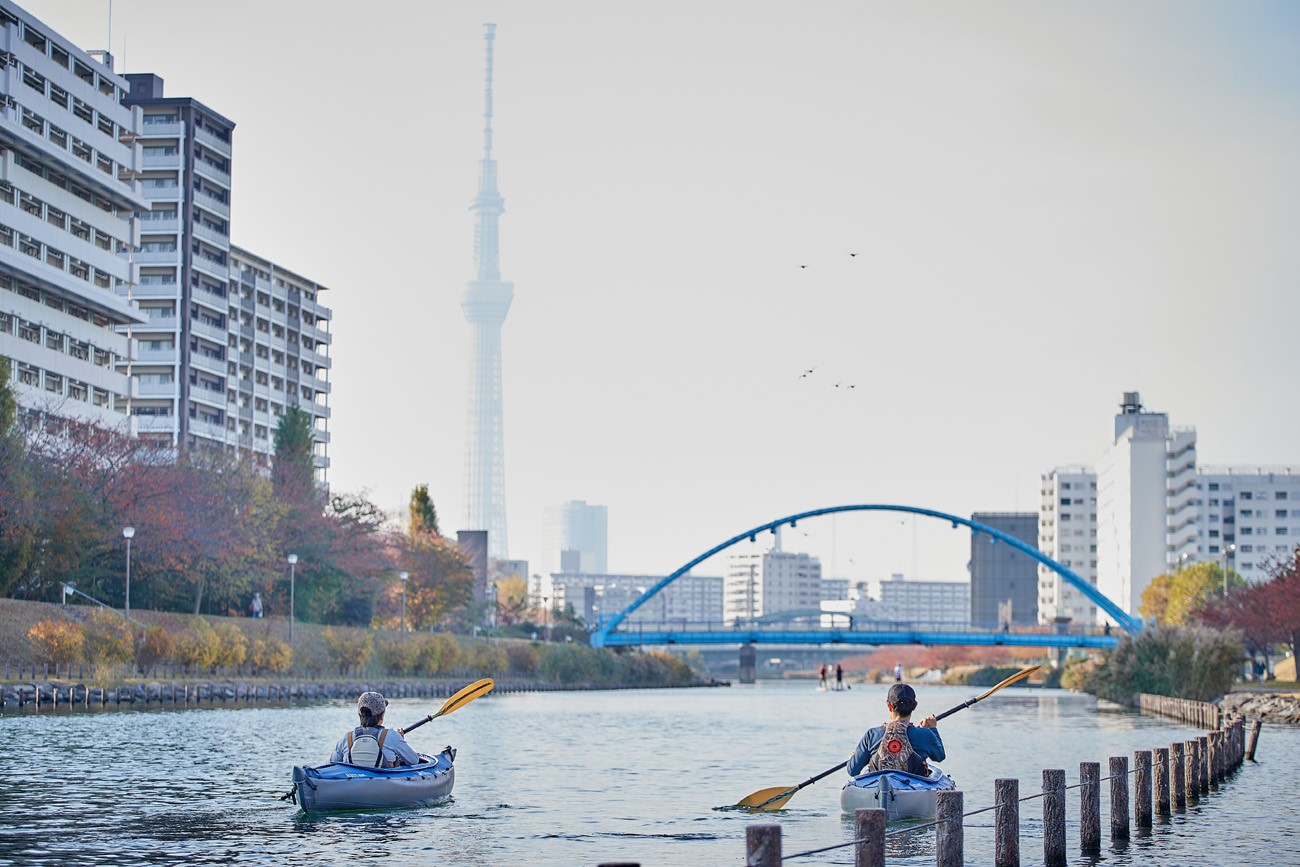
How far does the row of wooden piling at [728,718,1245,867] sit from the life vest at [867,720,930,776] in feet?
3.48

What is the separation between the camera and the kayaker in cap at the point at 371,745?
3147 centimetres

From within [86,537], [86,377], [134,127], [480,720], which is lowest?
[480,720]

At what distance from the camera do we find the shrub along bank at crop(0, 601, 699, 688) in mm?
68938

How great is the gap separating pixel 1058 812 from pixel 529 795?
15.8m

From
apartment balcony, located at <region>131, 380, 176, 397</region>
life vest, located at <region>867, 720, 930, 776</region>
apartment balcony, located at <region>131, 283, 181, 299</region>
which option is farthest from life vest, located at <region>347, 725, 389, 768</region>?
apartment balcony, located at <region>131, 283, 181, 299</region>

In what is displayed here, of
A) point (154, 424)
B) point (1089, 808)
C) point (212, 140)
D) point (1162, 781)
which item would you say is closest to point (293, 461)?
point (154, 424)

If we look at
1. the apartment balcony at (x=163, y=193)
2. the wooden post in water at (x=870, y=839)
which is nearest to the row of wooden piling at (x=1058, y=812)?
the wooden post in water at (x=870, y=839)

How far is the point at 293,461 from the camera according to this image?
356 feet

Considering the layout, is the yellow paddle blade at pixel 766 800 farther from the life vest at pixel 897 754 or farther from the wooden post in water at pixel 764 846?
the wooden post in water at pixel 764 846

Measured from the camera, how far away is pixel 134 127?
11506 centimetres

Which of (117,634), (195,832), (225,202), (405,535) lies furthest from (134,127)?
(195,832)

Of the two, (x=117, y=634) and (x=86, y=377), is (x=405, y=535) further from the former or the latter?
(x=117, y=634)

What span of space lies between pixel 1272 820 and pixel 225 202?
396 ft

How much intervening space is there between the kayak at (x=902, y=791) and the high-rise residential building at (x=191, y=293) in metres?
104
